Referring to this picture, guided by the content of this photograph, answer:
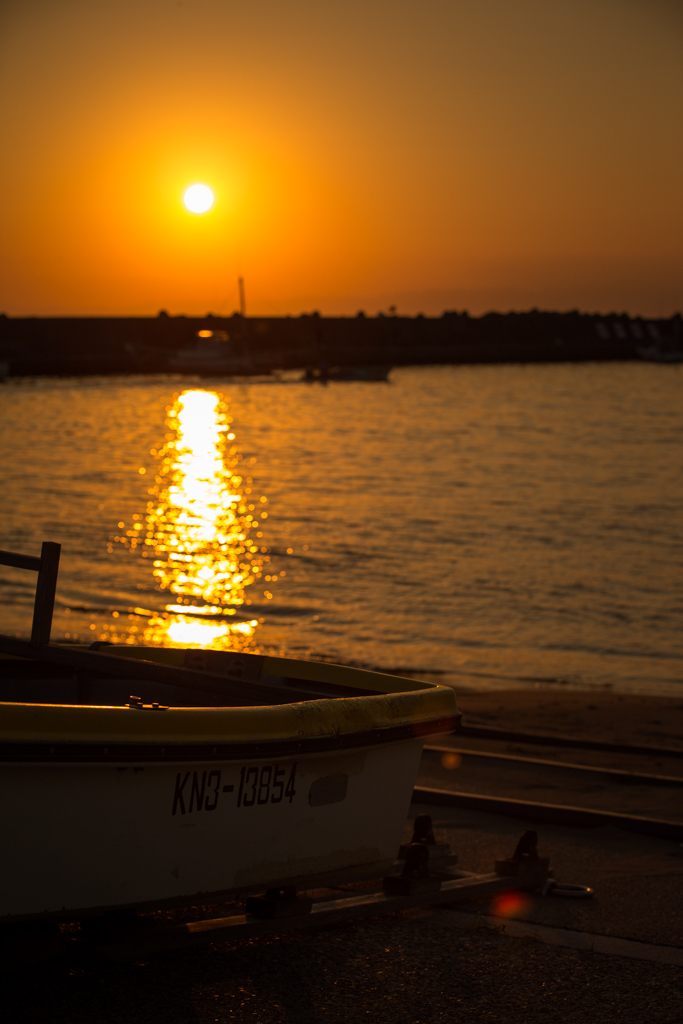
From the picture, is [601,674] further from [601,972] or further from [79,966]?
[79,966]

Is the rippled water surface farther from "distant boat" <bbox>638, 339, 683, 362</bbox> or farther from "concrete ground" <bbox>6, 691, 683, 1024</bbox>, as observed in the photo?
"distant boat" <bbox>638, 339, 683, 362</bbox>

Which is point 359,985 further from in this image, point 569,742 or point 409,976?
point 569,742

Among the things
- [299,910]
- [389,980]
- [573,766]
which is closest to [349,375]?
[573,766]

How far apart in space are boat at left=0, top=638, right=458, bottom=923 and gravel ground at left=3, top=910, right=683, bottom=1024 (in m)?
0.28

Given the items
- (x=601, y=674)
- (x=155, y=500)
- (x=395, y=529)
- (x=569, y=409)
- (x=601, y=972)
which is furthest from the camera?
(x=569, y=409)

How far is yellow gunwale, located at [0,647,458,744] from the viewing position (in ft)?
11.5

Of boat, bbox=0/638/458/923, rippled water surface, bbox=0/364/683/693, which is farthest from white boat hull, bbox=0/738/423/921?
rippled water surface, bbox=0/364/683/693

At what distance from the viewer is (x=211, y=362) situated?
115 meters

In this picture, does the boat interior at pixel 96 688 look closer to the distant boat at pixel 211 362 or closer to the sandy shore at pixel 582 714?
the sandy shore at pixel 582 714

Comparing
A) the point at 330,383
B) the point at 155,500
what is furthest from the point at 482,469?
the point at 330,383

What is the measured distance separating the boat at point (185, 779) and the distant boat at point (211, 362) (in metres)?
112

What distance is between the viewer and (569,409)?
250ft

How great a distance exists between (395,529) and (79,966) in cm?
2127

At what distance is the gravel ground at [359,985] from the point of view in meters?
3.66
